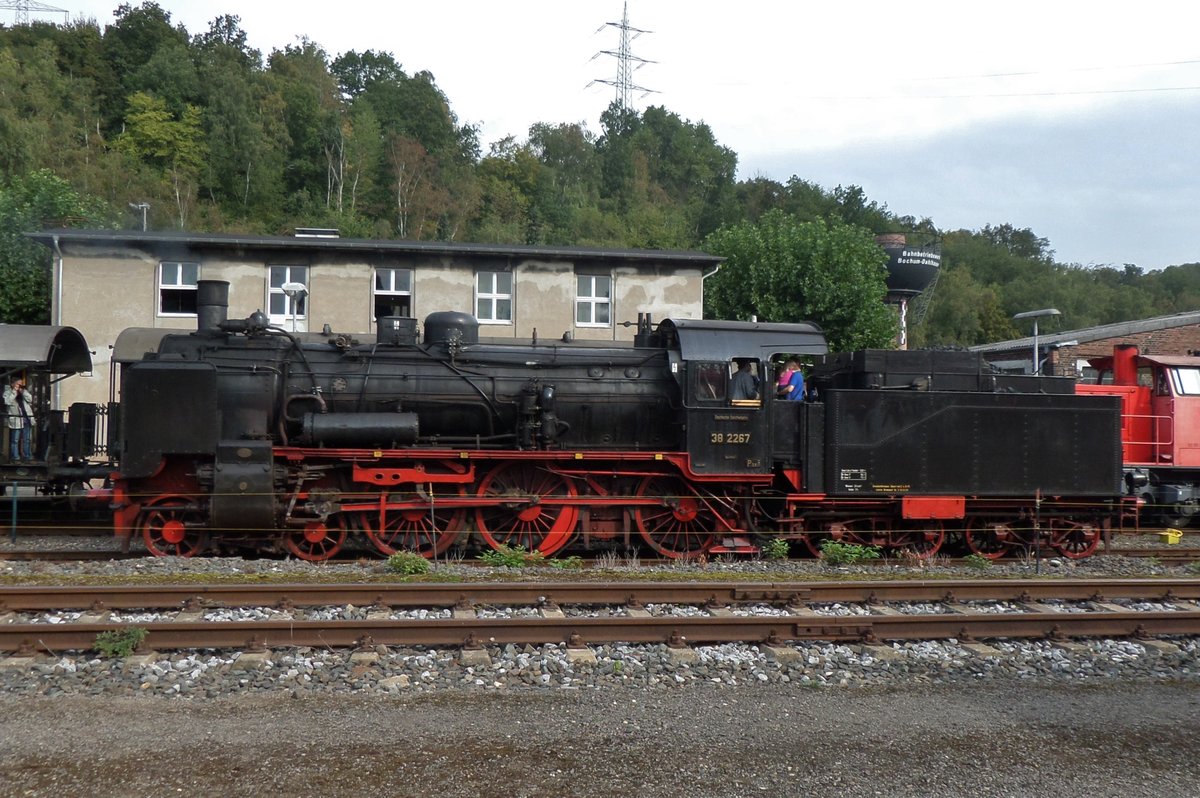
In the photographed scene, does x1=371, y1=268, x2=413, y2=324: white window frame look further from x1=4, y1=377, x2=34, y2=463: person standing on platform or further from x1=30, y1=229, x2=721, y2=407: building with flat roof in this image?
x1=4, y1=377, x2=34, y2=463: person standing on platform

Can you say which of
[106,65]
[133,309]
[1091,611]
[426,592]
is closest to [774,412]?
[1091,611]

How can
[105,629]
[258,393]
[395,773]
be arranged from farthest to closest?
[258,393] → [105,629] → [395,773]

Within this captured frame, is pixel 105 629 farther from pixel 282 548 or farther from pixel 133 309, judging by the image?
pixel 133 309

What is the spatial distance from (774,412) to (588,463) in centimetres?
244

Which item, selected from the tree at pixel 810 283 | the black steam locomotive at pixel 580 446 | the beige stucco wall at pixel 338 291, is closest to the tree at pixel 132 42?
the beige stucco wall at pixel 338 291

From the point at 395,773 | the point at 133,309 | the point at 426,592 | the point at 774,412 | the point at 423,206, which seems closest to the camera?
the point at 395,773

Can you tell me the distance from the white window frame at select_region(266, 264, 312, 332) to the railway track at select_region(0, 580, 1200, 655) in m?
14.0

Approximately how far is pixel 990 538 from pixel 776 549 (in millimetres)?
3210

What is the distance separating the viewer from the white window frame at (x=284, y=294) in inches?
848

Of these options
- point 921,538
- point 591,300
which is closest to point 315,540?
point 921,538

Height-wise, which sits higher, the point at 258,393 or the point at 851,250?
the point at 851,250

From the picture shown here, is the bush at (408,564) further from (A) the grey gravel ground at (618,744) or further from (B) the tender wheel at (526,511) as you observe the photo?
(A) the grey gravel ground at (618,744)

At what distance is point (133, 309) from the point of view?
21375 mm

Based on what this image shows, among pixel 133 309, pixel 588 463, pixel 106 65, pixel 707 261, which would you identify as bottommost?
pixel 588 463
